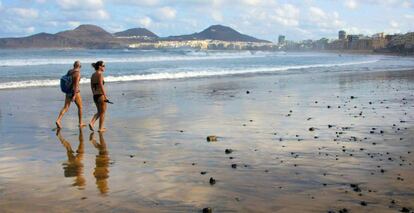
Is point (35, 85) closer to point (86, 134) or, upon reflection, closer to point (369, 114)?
point (86, 134)

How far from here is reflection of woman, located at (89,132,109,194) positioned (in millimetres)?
6535

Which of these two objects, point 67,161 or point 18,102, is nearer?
point 67,161

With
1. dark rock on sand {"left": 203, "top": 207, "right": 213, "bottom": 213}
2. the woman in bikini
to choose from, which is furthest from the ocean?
dark rock on sand {"left": 203, "top": 207, "right": 213, "bottom": 213}

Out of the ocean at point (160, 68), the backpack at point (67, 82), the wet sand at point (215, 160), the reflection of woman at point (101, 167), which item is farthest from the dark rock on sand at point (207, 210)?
the ocean at point (160, 68)

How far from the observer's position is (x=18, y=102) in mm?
17625

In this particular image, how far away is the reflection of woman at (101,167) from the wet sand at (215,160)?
21 millimetres

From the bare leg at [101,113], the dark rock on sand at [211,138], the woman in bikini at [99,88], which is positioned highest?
the woman in bikini at [99,88]

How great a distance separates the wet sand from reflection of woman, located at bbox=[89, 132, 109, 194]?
2 centimetres

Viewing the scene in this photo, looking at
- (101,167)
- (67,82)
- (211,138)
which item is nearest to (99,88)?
(67,82)

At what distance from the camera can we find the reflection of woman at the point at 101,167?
21.4 ft

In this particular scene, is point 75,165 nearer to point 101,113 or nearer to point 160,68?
point 101,113

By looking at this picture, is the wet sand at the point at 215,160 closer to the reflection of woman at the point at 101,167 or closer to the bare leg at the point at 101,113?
the reflection of woman at the point at 101,167

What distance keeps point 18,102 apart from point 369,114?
38.4 ft

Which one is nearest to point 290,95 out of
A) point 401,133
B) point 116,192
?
point 401,133
